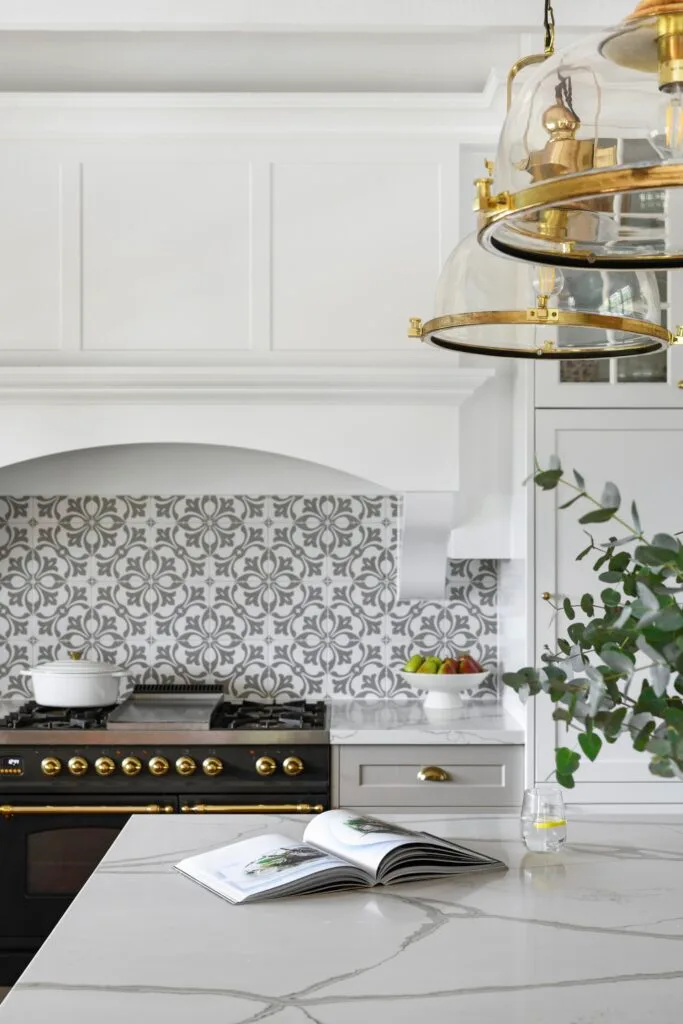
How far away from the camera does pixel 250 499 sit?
12.1 ft

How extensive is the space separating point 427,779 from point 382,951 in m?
1.78

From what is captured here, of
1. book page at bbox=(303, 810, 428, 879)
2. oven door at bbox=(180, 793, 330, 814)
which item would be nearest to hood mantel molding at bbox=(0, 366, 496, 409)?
oven door at bbox=(180, 793, 330, 814)

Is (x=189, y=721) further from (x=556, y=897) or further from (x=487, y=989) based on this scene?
(x=487, y=989)

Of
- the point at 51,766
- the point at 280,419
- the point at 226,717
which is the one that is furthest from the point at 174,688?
the point at 280,419

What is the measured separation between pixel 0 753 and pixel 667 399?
2.10 metres

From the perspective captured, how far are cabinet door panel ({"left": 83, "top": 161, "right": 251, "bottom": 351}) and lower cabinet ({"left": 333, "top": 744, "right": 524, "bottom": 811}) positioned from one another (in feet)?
4.07

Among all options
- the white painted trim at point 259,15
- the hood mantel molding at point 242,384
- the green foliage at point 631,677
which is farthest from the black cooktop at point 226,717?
the green foliage at point 631,677

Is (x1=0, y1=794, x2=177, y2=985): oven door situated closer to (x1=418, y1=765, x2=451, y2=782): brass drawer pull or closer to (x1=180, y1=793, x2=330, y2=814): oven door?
(x1=180, y1=793, x2=330, y2=814): oven door

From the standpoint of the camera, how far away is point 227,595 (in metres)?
3.68

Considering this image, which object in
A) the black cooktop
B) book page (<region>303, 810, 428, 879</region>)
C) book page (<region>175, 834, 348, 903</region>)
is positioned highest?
book page (<region>303, 810, 428, 879</region>)

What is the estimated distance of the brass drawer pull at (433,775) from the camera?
10.2 ft

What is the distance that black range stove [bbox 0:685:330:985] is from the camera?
309 centimetres

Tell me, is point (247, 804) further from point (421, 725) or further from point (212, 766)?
point (421, 725)

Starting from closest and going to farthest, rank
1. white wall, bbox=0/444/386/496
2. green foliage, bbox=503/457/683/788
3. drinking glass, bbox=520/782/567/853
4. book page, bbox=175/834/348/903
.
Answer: green foliage, bbox=503/457/683/788, book page, bbox=175/834/348/903, drinking glass, bbox=520/782/567/853, white wall, bbox=0/444/386/496
